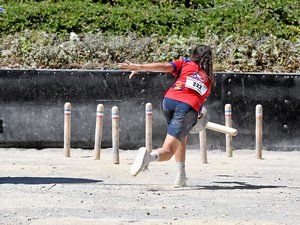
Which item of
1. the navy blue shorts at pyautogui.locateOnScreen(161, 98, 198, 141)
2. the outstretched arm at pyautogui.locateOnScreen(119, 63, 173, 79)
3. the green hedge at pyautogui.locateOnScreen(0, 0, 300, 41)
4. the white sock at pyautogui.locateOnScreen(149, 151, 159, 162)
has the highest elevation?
the green hedge at pyautogui.locateOnScreen(0, 0, 300, 41)

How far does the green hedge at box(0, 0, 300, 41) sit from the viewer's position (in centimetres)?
2267

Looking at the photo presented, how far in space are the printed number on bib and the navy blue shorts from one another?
24 cm

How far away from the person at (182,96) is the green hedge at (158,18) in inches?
399

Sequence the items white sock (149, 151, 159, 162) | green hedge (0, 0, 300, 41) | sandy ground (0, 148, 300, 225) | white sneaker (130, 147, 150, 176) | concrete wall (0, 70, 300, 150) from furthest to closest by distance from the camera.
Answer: green hedge (0, 0, 300, 41), concrete wall (0, 70, 300, 150), white sock (149, 151, 159, 162), white sneaker (130, 147, 150, 176), sandy ground (0, 148, 300, 225)

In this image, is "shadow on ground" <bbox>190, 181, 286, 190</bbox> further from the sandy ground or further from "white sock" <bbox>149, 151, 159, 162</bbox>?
"white sock" <bbox>149, 151, 159, 162</bbox>

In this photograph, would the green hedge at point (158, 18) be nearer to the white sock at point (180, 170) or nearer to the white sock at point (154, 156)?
the white sock at point (180, 170)

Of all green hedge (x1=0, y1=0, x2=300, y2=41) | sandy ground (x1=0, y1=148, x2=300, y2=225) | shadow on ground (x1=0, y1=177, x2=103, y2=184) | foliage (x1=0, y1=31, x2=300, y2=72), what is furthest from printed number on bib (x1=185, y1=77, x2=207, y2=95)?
green hedge (x1=0, y1=0, x2=300, y2=41)

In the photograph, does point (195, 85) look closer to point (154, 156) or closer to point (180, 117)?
point (180, 117)

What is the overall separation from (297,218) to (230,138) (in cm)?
751

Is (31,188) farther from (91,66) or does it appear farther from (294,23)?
(294,23)

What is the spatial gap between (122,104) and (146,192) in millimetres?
7196

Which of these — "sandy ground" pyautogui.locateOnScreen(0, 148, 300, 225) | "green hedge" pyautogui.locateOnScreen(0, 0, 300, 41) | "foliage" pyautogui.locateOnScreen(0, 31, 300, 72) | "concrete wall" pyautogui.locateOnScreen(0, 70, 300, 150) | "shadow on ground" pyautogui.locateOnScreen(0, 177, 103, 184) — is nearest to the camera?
"sandy ground" pyautogui.locateOnScreen(0, 148, 300, 225)

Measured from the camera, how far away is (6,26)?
2308cm

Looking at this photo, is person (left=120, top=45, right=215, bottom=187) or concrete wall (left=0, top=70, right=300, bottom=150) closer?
person (left=120, top=45, right=215, bottom=187)
